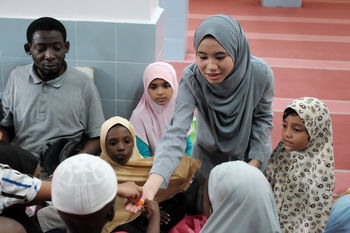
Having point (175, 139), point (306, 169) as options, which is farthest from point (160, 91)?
point (306, 169)

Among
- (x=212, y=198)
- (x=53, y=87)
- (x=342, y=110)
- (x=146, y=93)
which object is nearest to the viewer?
(x=212, y=198)

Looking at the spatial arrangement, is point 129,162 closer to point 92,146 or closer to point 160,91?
point 92,146

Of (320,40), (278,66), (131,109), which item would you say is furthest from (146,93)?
(320,40)

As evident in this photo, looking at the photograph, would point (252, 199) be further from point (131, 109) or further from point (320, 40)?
point (320, 40)

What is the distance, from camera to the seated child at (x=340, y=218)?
2186 millimetres

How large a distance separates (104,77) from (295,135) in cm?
161

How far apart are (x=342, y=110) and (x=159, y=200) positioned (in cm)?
250

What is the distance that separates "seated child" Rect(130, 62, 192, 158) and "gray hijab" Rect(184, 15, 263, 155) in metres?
0.73

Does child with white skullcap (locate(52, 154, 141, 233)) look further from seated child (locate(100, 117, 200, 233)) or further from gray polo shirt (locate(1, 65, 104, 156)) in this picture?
gray polo shirt (locate(1, 65, 104, 156))

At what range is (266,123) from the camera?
8.04ft

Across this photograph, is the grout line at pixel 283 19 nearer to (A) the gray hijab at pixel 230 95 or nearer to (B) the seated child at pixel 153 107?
(B) the seated child at pixel 153 107

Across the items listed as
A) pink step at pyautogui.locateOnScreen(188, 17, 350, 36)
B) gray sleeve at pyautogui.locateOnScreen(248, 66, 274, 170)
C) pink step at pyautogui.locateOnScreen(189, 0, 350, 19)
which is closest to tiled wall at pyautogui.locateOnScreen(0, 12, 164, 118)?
gray sleeve at pyautogui.locateOnScreen(248, 66, 274, 170)

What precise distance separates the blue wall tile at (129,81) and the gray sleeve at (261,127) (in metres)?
1.17

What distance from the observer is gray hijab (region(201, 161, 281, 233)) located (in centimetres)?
143
